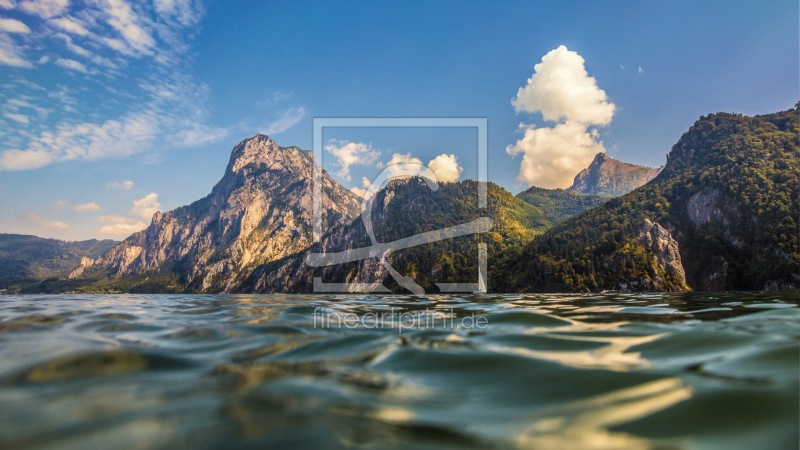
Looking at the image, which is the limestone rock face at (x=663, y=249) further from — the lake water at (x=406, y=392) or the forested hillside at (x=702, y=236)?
the lake water at (x=406, y=392)

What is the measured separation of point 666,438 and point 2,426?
543 cm

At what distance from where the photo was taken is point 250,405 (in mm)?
3420

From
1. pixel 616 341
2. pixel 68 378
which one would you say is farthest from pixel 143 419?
pixel 616 341

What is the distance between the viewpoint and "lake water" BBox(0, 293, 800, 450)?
273cm

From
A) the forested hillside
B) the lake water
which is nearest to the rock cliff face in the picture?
the forested hillside

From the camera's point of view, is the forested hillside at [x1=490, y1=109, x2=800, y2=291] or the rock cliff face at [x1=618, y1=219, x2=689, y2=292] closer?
the rock cliff face at [x1=618, y1=219, x2=689, y2=292]

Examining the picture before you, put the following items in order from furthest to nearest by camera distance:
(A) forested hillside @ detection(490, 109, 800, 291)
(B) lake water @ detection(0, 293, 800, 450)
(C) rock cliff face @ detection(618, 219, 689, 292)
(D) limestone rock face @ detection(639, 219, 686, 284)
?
(D) limestone rock face @ detection(639, 219, 686, 284), (A) forested hillside @ detection(490, 109, 800, 291), (C) rock cliff face @ detection(618, 219, 689, 292), (B) lake water @ detection(0, 293, 800, 450)

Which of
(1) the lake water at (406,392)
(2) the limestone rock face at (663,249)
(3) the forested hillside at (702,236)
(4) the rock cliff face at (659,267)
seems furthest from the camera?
(2) the limestone rock face at (663,249)

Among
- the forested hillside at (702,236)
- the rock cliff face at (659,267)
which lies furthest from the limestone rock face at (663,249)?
the forested hillside at (702,236)

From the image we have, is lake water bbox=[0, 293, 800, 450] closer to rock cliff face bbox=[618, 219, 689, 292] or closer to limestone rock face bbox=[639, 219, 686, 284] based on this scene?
rock cliff face bbox=[618, 219, 689, 292]

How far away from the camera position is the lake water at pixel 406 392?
2730 mm

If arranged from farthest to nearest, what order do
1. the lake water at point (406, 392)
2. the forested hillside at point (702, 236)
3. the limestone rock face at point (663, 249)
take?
1. the limestone rock face at point (663, 249)
2. the forested hillside at point (702, 236)
3. the lake water at point (406, 392)

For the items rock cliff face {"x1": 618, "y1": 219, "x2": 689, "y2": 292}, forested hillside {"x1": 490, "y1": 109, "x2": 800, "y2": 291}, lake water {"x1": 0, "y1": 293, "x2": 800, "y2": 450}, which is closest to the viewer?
lake water {"x1": 0, "y1": 293, "x2": 800, "y2": 450}

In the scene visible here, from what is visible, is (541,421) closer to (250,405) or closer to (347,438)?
(347,438)
